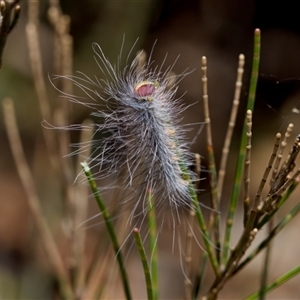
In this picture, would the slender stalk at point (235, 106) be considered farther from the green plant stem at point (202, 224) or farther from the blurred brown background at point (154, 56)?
the blurred brown background at point (154, 56)

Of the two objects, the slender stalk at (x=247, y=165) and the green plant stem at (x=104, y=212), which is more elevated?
the slender stalk at (x=247, y=165)

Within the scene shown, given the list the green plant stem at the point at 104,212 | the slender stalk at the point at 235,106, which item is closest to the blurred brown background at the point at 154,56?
the slender stalk at the point at 235,106

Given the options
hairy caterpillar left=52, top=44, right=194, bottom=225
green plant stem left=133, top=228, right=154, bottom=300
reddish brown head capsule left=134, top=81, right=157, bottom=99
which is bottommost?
green plant stem left=133, top=228, right=154, bottom=300

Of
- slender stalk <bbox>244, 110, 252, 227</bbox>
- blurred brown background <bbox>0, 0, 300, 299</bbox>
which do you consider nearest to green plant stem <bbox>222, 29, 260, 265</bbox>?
slender stalk <bbox>244, 110, 252, 227</bbox>

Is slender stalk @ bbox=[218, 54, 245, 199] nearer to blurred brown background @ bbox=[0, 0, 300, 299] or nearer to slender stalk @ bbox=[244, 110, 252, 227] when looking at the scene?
slender stalk @ bbox=[244, 110, 252, 227]

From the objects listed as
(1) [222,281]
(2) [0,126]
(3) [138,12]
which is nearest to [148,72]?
(1) [222,281]

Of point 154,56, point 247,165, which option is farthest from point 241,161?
point 154,56
